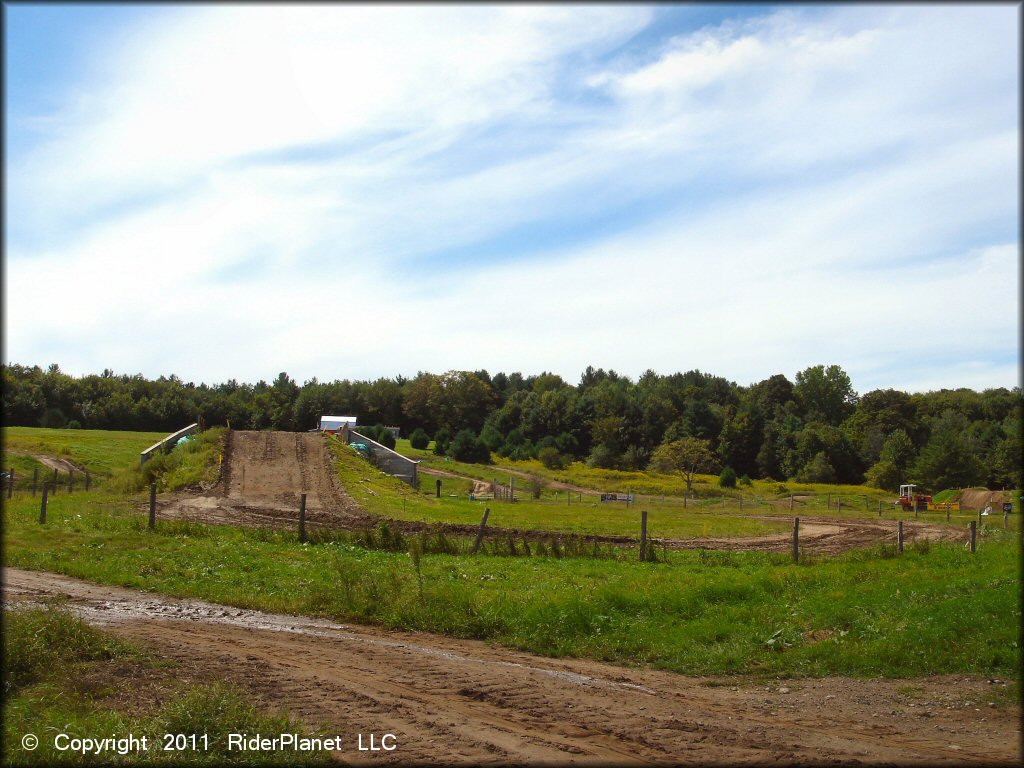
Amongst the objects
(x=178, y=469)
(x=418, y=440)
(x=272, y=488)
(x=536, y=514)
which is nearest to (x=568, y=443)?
(x=418, y=440)

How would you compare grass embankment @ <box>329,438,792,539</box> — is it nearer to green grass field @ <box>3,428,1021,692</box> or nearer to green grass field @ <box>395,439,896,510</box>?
green grass field @ <box>3,428,1021,692</box>

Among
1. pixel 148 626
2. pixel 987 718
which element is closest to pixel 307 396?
pixel 148 626

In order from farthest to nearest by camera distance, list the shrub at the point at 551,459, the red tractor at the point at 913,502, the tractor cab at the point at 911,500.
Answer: the shrub at the point at 551,459 < the tractor cab at the point at 911,500 < the red tractor at the point at 913,502

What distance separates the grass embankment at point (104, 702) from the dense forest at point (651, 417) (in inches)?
1566

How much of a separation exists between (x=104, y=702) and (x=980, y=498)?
190ft

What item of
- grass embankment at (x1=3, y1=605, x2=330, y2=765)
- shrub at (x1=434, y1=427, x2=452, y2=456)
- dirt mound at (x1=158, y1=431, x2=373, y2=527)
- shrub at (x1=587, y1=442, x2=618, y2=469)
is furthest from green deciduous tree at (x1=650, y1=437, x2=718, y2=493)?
grass embankment at (x1=3, y1=605, x2=330, y2=765)

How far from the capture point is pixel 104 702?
8422 mm

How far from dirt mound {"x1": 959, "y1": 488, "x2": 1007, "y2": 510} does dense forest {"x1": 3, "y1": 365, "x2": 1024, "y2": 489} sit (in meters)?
2.89

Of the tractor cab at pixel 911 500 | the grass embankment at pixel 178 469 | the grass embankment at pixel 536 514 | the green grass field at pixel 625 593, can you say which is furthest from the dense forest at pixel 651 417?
the green grass field at pixel 625 593

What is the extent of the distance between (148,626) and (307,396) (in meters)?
83.4

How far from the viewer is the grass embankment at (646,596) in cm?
1084

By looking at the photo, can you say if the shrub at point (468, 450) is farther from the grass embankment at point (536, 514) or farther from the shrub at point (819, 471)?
the grass embankment at point (536, 514)

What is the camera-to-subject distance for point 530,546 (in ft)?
73.2

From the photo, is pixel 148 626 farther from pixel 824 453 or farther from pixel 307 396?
pixel 307 396
